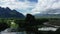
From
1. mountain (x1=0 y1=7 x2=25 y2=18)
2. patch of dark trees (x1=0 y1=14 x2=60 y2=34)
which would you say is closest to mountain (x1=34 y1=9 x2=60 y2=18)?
patch of dark trees (x1=0 y1=14 x2=60 y2=34)

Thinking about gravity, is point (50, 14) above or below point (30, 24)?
above

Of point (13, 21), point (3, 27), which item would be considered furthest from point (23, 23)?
point (3, 27)

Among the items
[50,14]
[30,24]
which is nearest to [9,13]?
[30,24]

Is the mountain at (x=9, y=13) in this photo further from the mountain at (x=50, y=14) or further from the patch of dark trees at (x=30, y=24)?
the mountain at (x=50, y=14)

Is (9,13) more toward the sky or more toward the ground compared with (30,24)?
more toward the sky

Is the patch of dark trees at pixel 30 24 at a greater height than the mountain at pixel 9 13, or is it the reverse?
the mountain at pixel 9 13

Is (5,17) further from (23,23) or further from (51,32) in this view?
(51,32)

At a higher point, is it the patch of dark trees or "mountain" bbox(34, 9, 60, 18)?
"mountain" bbox(34, 9, 60, 18)

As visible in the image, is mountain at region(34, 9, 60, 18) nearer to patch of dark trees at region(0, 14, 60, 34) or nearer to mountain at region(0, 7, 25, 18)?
patch of dark trees at region(0, 14, 60, 34)

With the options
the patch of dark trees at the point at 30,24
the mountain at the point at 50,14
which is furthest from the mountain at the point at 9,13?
the mountain at the point at 50,14

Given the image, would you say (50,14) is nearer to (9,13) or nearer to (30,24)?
(30,24)

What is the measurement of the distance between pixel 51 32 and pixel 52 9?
678mm

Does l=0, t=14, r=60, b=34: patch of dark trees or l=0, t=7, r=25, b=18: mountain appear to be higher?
l=0, t=7, r=25, b=18: mountain

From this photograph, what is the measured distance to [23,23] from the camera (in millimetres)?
4895
